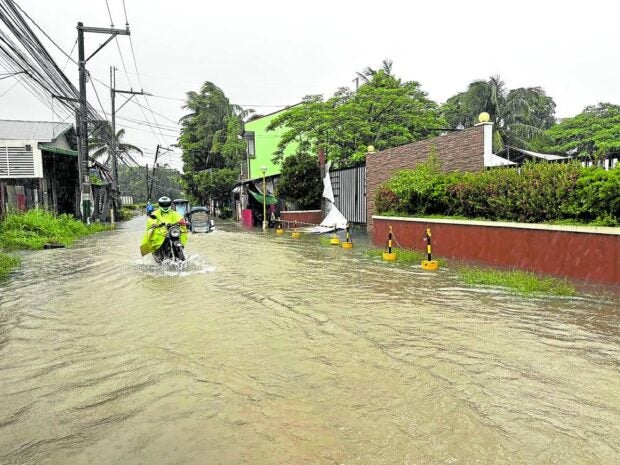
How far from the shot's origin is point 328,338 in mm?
5586

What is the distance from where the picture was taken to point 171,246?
10969 millimetres

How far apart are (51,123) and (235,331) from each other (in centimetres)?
2587

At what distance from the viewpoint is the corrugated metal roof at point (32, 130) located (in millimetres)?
24500

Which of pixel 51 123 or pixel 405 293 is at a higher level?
pixel 51 123

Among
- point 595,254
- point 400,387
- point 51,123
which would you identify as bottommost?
point 400,387

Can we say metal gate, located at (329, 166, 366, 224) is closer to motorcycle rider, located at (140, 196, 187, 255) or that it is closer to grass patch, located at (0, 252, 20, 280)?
motorcycle rider, located at (140, 196, 187, 255)

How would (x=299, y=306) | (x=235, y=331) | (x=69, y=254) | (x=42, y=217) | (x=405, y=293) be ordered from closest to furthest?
(x=235, y=331) < (x=299, y=306) < (x=405, y=293) < (x=69, y=254) < (x=42, y=217)

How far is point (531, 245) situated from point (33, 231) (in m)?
16.2

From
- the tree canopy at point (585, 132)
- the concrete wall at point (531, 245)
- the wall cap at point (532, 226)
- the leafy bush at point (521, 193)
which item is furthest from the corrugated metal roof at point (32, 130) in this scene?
the tree canopy at point (585, 132)

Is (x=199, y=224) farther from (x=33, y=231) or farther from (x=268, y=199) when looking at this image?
(x=33, y=231)

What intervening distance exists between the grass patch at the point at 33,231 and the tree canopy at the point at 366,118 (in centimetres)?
1064

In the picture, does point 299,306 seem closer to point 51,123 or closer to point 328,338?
point 328,338

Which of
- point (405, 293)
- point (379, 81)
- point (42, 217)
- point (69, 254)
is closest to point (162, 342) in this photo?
point (405, 293)

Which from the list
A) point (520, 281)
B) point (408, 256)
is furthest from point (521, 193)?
point (408, 256)
